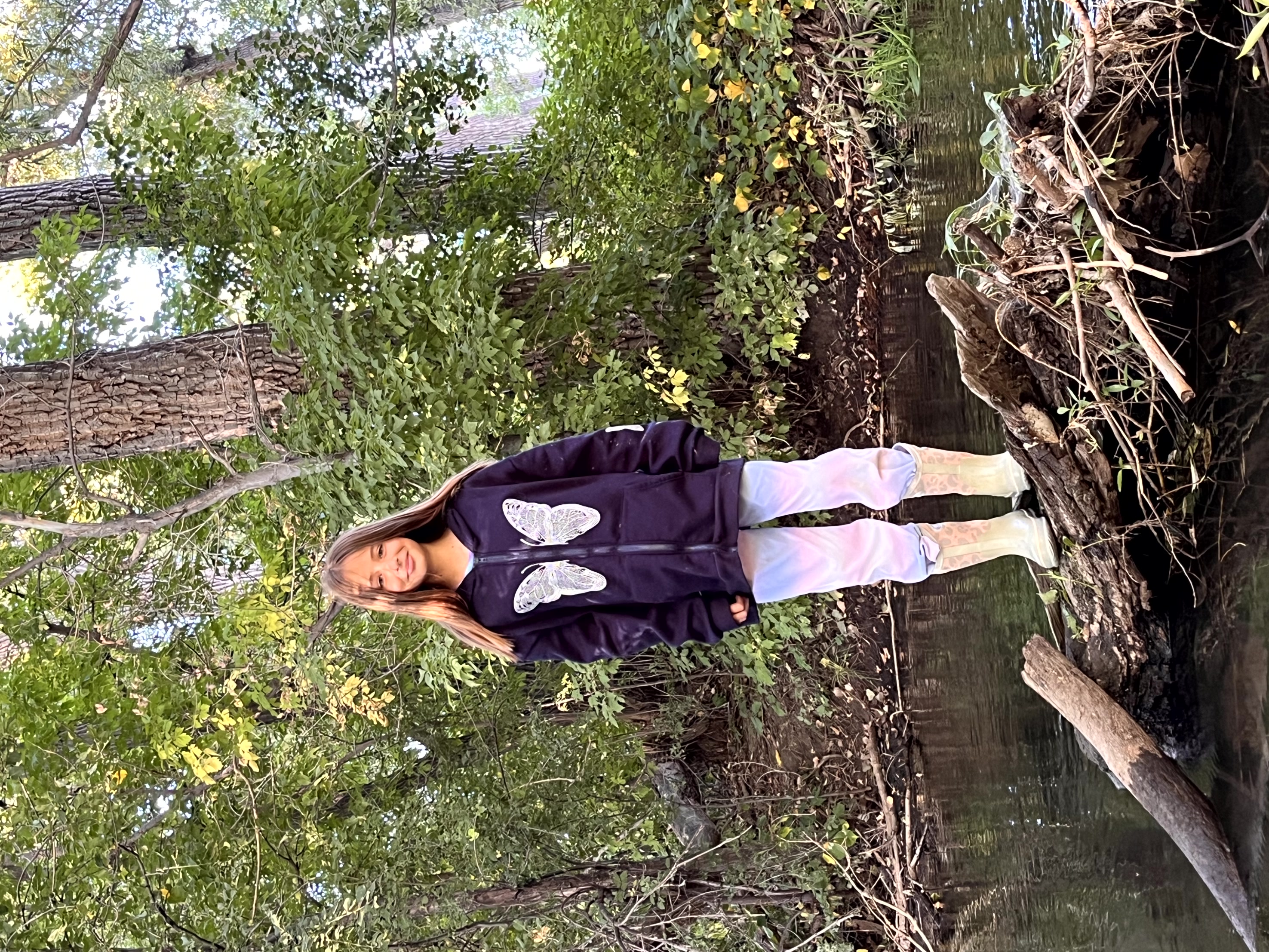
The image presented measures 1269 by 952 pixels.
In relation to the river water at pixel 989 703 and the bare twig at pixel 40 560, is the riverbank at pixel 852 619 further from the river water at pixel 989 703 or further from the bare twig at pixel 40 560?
the bare twig at pixel 40 560

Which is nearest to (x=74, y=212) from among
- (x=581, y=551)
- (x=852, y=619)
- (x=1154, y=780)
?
(x=581, y=551)

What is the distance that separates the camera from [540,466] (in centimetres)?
289

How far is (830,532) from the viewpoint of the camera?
114 inches

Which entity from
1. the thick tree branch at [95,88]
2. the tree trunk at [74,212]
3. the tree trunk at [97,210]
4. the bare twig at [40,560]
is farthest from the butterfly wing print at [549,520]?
the thick tree branch at [95,88]

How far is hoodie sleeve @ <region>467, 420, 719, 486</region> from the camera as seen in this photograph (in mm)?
2797

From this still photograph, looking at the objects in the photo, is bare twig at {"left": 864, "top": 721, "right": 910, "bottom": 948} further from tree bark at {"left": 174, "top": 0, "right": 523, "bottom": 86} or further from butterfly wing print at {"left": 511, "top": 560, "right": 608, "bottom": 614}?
tree bark at {"left": 174, "top": 0, "right": 523, "bottom": 86}

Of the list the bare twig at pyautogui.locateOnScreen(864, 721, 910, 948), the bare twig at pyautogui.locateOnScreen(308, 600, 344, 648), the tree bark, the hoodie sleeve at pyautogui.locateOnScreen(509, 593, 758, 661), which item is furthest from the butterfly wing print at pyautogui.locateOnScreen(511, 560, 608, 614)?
Result: the tree bark

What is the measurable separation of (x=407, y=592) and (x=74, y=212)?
3237mm

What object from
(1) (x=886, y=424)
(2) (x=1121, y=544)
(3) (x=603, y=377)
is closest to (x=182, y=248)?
(3) (x=603, y=377)

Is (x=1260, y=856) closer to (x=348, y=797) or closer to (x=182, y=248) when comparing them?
(x=348, y=797)

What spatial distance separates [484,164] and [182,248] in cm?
156

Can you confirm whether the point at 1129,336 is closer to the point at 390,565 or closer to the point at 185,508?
the point at 390,565

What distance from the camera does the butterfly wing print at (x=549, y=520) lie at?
279 cm

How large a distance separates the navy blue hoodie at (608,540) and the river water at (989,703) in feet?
3.91
